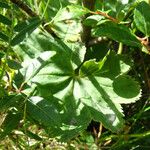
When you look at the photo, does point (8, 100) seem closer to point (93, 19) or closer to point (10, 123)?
point (10, 123)

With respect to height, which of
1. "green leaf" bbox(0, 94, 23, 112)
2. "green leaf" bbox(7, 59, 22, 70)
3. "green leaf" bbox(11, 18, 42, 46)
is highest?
"green leaf" bbox(11, 18, 42, 46)

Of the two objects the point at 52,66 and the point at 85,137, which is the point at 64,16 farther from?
the point at 85,137

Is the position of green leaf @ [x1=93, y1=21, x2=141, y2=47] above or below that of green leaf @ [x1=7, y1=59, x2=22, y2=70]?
below

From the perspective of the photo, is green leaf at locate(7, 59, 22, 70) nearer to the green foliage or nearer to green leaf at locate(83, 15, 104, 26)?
the green foliage

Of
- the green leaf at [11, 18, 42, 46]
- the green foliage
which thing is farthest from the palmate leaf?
the green leaf at [11, 18, 42, 46]

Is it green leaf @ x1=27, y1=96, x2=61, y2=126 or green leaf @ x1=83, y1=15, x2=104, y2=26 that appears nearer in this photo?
green leaf @ x1=27, y1=96, x2=61, y2=126

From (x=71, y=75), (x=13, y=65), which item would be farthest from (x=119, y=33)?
(x=13, y=65)

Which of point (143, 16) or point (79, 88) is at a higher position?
point (143, 16)
